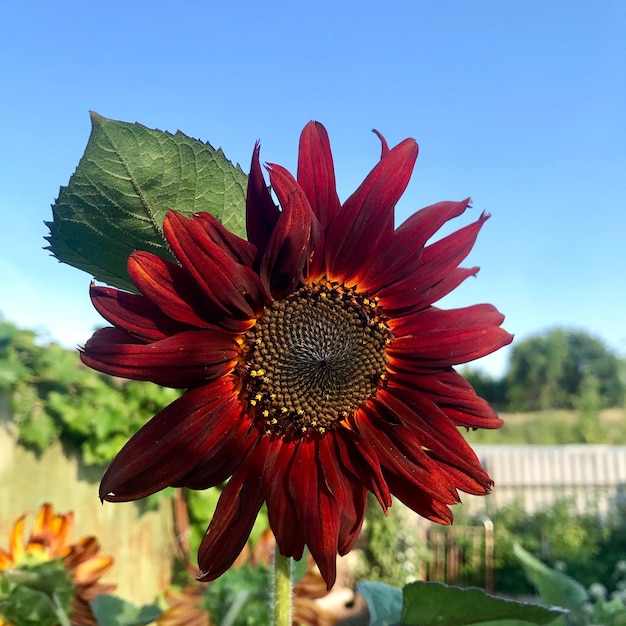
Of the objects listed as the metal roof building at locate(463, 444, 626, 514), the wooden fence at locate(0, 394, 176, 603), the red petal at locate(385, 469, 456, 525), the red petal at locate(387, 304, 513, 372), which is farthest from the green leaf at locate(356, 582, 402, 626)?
the metal roof building at locate(463, 444, 626, 514)

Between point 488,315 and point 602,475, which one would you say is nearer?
point 488,315

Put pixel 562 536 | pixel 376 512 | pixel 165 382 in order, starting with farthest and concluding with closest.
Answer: pixel 562 536 → pixel 376 512 → pixel 165 382

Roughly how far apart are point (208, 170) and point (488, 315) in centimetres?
28

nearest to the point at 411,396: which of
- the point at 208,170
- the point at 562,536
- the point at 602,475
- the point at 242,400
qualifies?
the point at 242,400

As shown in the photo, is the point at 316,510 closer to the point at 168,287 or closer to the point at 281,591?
the point at 281,591

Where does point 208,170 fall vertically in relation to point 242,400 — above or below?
above

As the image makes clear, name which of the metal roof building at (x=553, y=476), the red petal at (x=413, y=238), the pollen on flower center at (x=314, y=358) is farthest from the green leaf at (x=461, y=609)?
the metal roof building at (x=553, y=476)

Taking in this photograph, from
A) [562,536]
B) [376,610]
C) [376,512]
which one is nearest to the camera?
Answer: [376,610]

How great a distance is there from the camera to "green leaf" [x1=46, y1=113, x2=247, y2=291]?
1.55ft

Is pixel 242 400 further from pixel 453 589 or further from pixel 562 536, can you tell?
pixel 562 536

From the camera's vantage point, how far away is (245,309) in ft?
1.66

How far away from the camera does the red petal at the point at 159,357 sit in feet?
1.47

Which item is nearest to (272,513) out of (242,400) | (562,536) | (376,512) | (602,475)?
(242,400)

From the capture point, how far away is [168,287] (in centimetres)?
46
